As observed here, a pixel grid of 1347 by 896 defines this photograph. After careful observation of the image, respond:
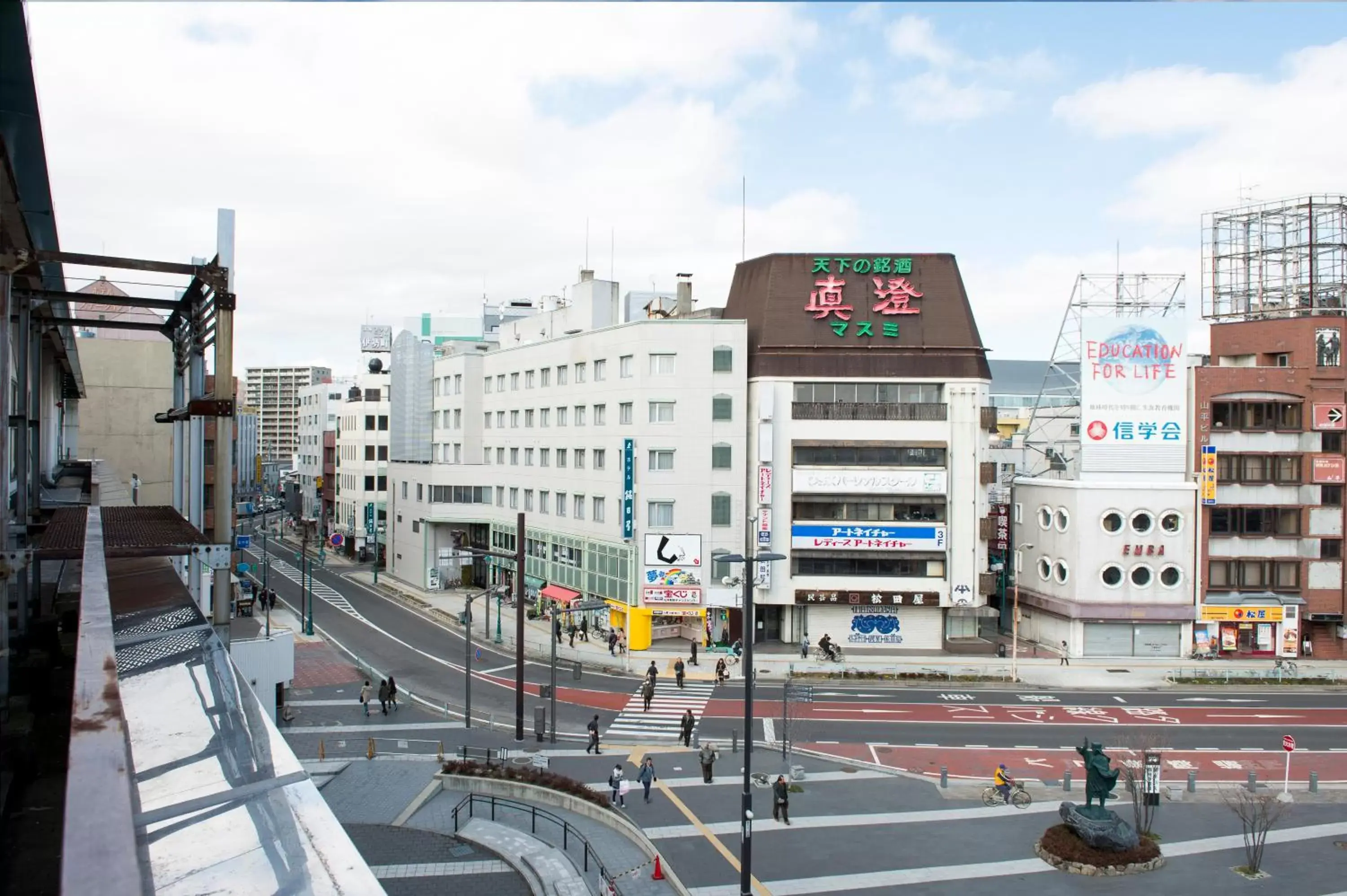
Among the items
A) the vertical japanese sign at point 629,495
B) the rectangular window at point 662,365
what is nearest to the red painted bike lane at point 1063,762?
the vertical japanese sign at point 629,495

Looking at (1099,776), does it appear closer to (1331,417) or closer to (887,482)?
(887,482)

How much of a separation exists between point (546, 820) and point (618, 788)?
2106 mm

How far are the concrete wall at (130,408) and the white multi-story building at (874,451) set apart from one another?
A: 32.2m

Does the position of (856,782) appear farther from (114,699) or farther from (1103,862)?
(114,699)

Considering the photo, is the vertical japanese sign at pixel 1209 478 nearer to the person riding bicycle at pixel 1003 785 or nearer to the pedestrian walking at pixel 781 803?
the person riding bicycle at pixel 1003 785

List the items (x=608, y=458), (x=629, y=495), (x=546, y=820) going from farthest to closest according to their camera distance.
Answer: (x=608, y=458)
(x=629, y=495)
(x=546, y=820)

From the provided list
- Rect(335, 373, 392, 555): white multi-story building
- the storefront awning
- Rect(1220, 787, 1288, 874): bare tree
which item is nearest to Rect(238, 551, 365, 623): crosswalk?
Rect(335, 373, 392, 555): white multi-story building

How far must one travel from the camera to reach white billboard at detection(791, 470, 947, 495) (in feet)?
166

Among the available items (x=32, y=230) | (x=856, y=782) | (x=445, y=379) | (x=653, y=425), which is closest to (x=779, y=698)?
(x=856, y=782)

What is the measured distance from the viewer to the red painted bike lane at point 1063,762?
31.2 metres

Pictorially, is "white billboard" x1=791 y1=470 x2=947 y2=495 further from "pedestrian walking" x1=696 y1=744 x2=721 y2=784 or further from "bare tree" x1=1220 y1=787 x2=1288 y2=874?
"bare tree" x1=1220 y1=787 x2=1288 y2=874

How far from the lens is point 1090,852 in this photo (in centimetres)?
2325

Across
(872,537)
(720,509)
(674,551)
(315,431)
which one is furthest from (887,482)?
(315,431)

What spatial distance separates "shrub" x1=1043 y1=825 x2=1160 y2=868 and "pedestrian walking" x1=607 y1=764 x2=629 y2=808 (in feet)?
36.2
